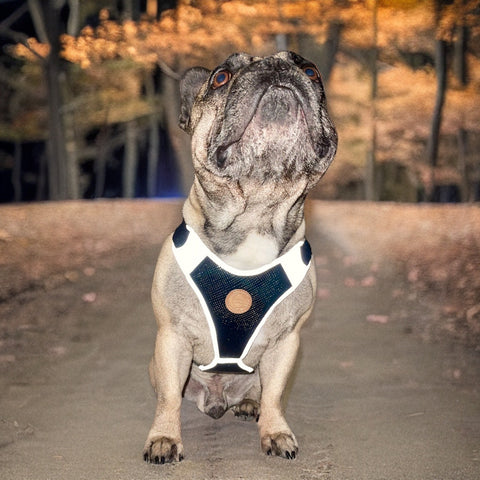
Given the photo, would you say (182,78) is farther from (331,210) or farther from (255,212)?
(331,210)

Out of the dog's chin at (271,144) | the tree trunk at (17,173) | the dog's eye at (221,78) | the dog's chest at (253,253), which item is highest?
the dog's eye at (221,78)

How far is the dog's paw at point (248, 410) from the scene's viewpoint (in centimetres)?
402

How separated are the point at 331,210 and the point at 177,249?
54.0 feet

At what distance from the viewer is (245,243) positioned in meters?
3.48

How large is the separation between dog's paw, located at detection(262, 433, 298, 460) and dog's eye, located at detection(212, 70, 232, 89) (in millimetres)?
1839

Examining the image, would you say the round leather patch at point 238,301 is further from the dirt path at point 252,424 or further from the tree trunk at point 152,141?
the tree trunk at point 152,141

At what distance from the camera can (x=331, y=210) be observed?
19.7 m

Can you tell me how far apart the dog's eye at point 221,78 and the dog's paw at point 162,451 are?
71.8 inches

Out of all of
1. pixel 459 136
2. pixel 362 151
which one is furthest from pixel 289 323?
pixel 362 151

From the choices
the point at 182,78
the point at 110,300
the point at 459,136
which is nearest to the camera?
the point at 182,78

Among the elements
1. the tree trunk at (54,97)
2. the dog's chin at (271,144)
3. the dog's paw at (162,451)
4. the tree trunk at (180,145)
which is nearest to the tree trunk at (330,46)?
the tree trunk at (180,145)

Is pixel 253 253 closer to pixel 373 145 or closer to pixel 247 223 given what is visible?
pixel 247 223

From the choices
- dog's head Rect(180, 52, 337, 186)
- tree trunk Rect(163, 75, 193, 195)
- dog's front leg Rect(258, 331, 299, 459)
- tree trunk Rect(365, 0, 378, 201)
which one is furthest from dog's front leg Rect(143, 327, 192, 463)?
tree trunk Rect(365, 0, 378, 201)

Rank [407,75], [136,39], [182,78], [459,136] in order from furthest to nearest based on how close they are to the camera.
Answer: [459,136]
[407,75]
[136,39]
[182,78]
